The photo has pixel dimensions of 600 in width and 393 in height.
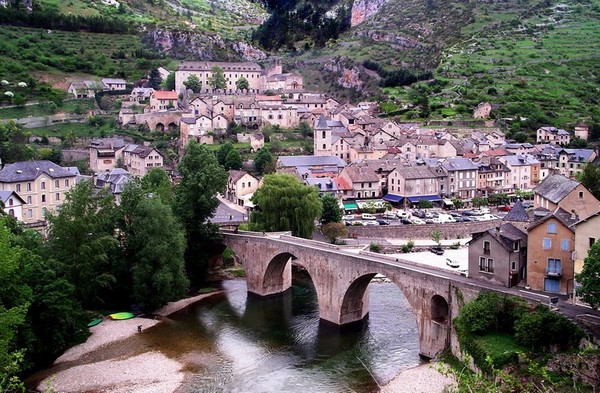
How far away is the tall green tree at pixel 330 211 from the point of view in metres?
66.3

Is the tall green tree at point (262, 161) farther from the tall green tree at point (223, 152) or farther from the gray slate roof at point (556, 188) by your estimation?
the gray slate roof at point (556, 188)

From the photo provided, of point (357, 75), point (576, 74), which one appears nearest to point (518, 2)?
point (576, 74)

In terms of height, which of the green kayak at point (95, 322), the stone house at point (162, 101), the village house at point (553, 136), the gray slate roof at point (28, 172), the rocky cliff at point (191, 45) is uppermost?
the rocky cliff at point (191, 45)

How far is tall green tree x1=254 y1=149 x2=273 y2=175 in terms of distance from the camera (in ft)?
274

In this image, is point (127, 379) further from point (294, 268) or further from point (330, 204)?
point (330, 204)

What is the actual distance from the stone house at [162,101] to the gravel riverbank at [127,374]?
6718 cm

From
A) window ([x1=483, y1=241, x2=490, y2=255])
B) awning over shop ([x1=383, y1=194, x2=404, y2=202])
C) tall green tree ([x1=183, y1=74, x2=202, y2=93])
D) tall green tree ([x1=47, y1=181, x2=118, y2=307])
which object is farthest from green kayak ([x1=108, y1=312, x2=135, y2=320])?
tall green tree ([x1=183, y1=74, x2=202, y2=93])

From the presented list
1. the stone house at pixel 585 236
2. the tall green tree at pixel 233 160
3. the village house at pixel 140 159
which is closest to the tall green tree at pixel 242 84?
the tall green tree at pixel 233 160

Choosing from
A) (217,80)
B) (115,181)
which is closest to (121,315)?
(115,181)

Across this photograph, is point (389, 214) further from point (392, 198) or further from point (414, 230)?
point (414, 230)

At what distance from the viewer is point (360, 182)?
79.4 metres

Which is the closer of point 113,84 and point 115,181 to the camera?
point 115,181

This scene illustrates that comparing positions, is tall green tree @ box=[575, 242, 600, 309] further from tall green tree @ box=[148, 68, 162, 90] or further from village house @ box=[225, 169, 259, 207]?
tall green tree @ box=[148, 68, 162, 90]

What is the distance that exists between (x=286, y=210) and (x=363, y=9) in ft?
420
